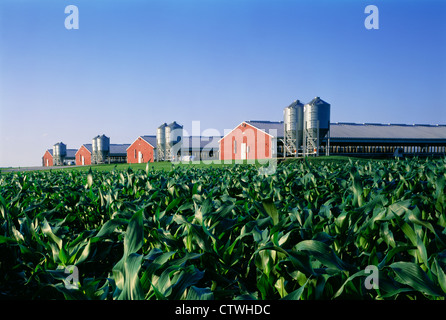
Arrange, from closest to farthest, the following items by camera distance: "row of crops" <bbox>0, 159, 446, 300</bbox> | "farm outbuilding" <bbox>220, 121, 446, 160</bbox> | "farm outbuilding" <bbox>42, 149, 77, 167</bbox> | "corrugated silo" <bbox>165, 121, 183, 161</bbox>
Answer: "row of crops" <bbox>0, 159, 446, 300</bbox>
"farm outbuilding" <bbox>220, 121, 446, 160</bbox>
"corrugated silo" <bbox>165, 121, 183, 161</bbox>
"farm outbuilding" <bbox>42, 149, 77, 167</bbox>

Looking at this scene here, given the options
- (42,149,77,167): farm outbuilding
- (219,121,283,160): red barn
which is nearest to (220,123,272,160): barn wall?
(219,121,283,160): red barn

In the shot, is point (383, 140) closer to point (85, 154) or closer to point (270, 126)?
point (270, 126)

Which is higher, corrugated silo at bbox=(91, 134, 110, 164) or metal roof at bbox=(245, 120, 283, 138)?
metal roof at bbox=(245, 120, 283, 138)

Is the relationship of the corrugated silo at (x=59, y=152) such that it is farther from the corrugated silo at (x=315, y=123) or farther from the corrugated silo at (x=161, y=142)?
the corrugated silo at (x=315, y=123)

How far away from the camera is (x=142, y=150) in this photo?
196 feet

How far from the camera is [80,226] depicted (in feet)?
11.4

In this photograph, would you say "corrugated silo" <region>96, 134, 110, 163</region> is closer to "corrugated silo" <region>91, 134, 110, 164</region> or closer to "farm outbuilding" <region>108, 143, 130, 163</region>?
"corrugated silo" <region>91, 134, 110, 164</region>

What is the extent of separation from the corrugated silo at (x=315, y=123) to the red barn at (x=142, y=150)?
103 ft

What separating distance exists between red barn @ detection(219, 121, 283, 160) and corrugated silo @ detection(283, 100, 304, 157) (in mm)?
1886

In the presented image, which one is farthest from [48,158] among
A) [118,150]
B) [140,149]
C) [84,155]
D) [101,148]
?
[140,149]

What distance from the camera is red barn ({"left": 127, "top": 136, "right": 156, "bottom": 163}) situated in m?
57.9

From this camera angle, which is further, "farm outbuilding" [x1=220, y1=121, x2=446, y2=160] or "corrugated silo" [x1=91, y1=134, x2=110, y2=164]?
"corrugated silo" [x1=91, y1=134, x2=110, y2=164]

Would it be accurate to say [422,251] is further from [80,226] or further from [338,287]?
[80,226]
